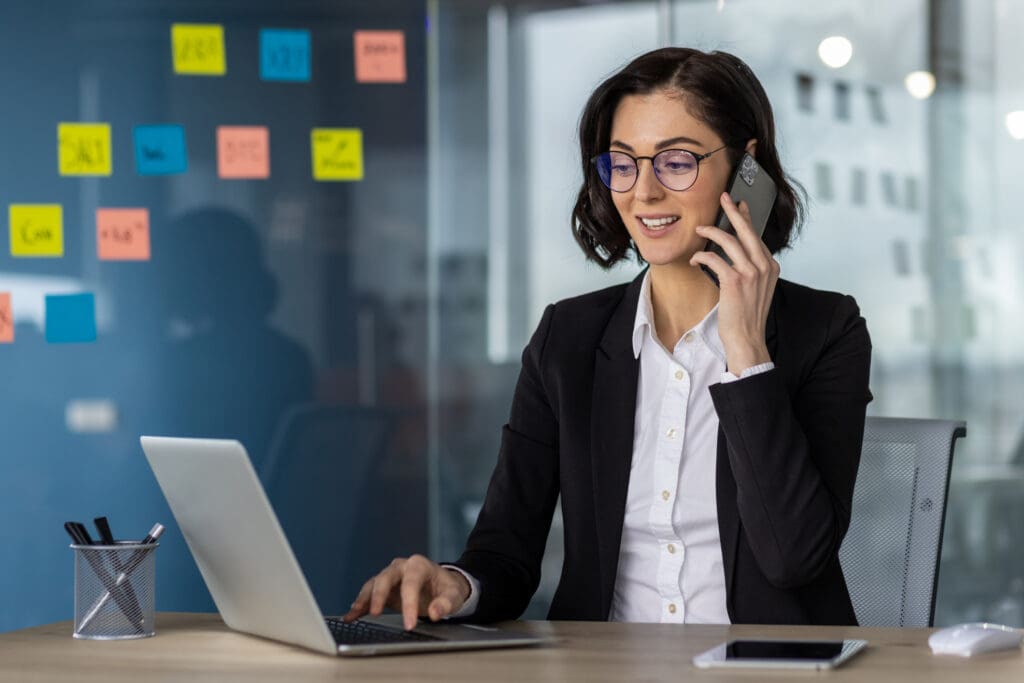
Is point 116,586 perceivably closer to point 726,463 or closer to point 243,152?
point 726,463

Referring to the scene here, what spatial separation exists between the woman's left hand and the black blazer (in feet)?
0.18

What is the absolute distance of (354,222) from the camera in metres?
3.39

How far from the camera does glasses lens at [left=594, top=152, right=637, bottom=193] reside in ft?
6.15

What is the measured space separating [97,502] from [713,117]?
6.73ft

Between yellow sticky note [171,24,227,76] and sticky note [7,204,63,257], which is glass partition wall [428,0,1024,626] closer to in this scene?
yellow sticky note [171,24,227,76]

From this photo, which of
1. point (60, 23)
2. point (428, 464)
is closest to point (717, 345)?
point (428, 464)

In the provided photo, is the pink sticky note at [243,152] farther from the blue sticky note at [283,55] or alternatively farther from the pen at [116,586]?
the pen at [116,586]

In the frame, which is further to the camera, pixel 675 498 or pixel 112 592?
pixel 675 498

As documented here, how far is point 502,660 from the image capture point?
52.6 inches

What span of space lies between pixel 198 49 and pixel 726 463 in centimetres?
206

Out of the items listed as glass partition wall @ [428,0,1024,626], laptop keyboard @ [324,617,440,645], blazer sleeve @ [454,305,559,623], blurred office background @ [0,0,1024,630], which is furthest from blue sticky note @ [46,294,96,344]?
laptop keyboard @ [324,617,440,645]

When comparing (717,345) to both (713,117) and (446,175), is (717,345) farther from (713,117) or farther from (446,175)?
(446,175)

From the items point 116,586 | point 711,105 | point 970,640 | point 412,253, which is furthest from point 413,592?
point 412,253

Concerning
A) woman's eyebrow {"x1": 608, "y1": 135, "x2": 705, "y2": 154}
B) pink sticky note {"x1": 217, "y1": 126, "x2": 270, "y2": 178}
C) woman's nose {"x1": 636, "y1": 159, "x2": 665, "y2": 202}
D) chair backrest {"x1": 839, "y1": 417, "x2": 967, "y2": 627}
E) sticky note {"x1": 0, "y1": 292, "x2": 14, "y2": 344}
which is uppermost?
pink sticky note {"x1": 217, "y1": 126, "x2": 270, "y2": 178}
